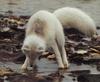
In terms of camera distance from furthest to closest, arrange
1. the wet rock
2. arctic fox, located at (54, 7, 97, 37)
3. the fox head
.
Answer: arctic fox, located at (54, 7, 97, 37) < the fox head < the wet rock

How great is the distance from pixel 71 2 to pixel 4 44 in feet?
31.3

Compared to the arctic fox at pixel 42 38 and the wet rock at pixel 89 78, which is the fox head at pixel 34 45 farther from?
the wet rock at pixel 89 78

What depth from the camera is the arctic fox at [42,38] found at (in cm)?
895

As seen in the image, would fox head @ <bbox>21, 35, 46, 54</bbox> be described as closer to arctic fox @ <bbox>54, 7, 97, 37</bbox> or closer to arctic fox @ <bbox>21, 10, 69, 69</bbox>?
arctic fox @ <bbox>21, 10, 69, 69</bbox>

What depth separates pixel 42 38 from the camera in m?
9.19

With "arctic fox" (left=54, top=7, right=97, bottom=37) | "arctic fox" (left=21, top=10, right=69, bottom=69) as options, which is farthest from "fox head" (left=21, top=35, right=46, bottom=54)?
"arctic fox" (left=54, top=7, right=97, bottom=37)

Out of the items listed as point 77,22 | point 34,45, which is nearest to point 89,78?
point 34,45

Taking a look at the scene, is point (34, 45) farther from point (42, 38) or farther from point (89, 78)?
point (89, 78)

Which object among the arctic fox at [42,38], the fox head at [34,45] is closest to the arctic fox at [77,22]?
the arctic fox at [42,38]

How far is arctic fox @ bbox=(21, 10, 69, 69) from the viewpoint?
29.4ft

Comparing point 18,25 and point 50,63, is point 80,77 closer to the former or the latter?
point 50,63

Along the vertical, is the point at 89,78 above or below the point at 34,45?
below

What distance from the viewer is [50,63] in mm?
10141

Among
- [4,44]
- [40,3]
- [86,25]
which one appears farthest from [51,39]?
[40,3]
